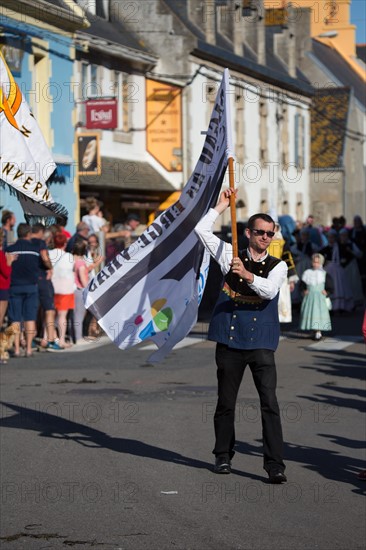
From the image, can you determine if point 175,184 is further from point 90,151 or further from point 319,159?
point 319,159

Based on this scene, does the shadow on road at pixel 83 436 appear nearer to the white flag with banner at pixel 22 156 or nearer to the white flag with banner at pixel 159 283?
the white flag with banner at pixel 159 283

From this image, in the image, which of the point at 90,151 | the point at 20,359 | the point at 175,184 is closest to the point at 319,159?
the point at 175,184

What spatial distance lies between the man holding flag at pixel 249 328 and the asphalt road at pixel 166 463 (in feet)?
0.90

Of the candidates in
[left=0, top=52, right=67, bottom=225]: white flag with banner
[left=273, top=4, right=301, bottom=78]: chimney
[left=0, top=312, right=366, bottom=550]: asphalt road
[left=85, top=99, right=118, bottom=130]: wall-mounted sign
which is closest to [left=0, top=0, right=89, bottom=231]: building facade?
[left=85, top=99, right=118, bottom=130]: wall-mounted sign

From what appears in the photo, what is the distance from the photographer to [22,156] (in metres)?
8.07

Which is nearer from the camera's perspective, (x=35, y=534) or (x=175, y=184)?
(x=35, y=534)

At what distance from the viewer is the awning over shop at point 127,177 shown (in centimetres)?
3141

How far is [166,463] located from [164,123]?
91.6 ft

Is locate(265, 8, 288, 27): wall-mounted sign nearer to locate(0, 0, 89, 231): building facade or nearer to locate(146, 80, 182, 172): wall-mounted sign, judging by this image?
locate(146, 80, 182, 172): wall-mounted sign

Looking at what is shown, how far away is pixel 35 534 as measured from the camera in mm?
7469

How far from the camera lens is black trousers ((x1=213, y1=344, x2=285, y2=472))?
915cm

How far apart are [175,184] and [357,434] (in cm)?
2638

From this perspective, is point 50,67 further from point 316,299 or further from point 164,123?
point 316,299

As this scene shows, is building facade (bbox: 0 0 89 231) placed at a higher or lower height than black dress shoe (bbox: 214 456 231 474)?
higher
